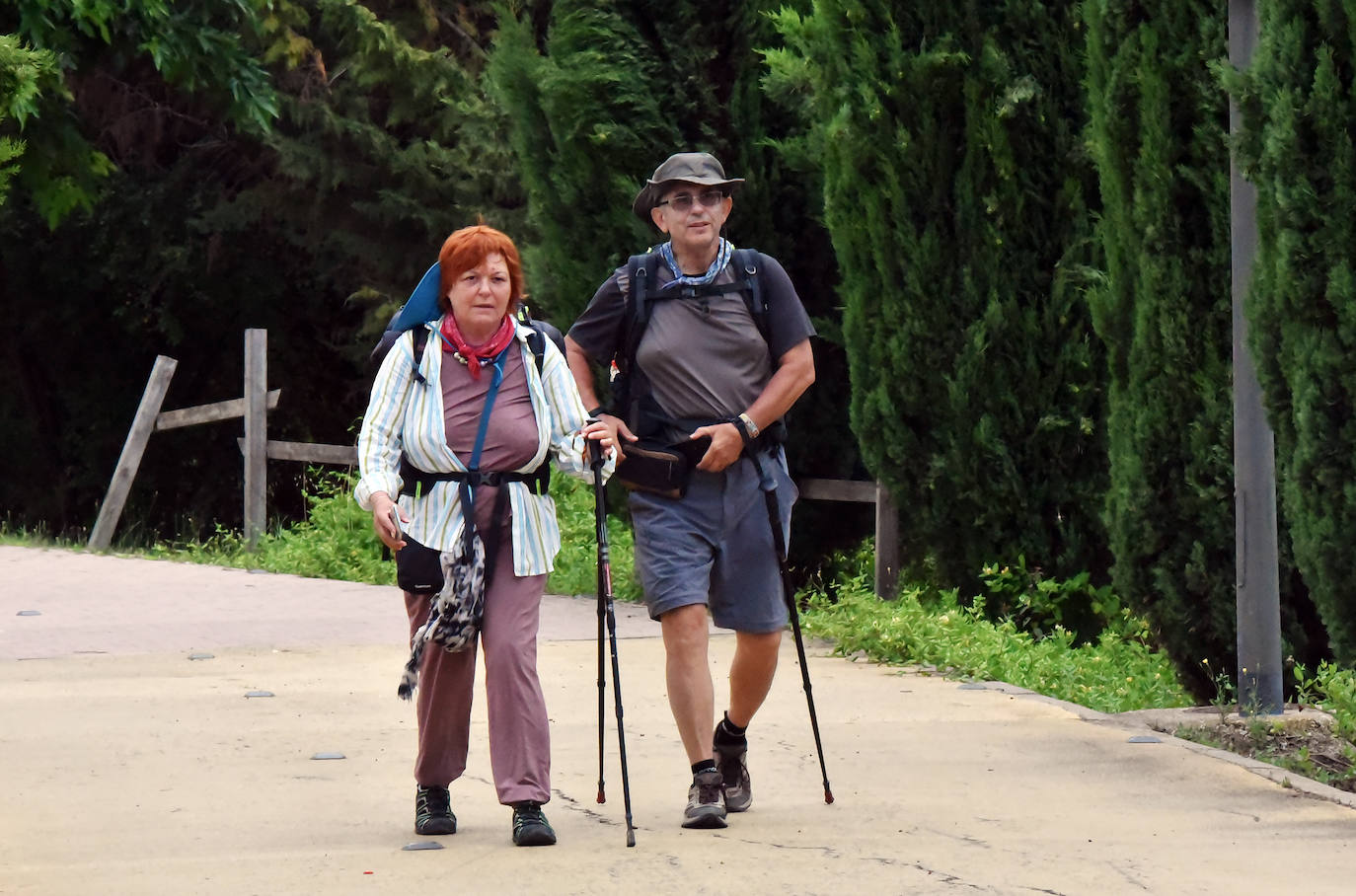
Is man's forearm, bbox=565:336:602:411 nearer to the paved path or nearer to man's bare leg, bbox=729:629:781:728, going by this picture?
man's bare leg, bbox=729:629:781:728

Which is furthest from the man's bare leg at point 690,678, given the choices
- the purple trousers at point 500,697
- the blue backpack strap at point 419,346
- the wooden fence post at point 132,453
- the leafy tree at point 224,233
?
the leafy tree at point 224,233

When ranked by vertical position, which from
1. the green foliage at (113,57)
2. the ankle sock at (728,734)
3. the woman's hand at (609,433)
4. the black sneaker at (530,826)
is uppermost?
the green foliage at (113,57)

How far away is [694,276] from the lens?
243 inches

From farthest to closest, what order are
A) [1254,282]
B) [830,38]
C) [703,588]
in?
[830,38] → [1254,282] → [703,588]

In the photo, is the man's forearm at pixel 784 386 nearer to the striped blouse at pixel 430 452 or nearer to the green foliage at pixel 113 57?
the striped blouse at pixel 430 452

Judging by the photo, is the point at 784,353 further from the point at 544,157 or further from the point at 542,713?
the point at 544,157

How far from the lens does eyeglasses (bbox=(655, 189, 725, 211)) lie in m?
6.12

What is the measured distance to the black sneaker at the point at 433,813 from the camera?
18.8 ft

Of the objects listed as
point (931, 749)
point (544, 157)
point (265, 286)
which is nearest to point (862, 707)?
point (931, 749)

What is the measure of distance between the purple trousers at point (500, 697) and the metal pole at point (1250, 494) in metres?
2.88

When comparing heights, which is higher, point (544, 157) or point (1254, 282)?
point (544, 157)

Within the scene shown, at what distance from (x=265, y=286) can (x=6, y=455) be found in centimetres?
453

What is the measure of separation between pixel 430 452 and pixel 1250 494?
3196mm

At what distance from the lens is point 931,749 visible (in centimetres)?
701
